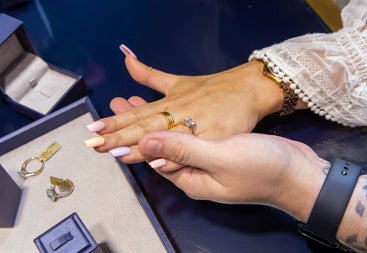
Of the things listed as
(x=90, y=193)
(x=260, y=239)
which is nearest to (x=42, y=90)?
(x=90, y=193)

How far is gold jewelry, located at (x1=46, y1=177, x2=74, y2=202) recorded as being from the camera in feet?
2.35

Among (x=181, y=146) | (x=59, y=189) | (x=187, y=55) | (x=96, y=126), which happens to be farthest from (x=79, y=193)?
(x=187, y=55)

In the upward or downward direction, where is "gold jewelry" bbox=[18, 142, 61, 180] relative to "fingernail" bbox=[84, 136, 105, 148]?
upward

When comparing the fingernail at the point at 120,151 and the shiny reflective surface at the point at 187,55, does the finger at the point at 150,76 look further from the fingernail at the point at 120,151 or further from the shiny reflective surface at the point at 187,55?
the fingernail at the point at 120,151

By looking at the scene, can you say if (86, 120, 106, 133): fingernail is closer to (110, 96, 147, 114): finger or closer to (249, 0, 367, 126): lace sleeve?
(110, 96, 147, 114): finger

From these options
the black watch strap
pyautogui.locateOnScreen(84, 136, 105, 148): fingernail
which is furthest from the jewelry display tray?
the black watch strap

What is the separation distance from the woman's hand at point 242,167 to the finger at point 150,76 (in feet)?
0.78

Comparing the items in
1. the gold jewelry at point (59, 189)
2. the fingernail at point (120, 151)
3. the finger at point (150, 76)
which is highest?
the finger at point (150, 76)

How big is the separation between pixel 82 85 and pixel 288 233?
0.53 meters

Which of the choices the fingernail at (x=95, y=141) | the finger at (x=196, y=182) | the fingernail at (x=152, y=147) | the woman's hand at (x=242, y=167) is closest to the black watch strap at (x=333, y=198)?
the woman's hand at (x=242, y=167)

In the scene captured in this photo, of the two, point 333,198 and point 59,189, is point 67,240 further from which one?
point 333,198

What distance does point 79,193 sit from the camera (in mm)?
727

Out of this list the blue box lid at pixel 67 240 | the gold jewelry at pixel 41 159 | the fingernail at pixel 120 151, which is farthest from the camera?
the gold jewelry at pixel 41 159

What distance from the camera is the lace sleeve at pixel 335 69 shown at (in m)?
0.71
